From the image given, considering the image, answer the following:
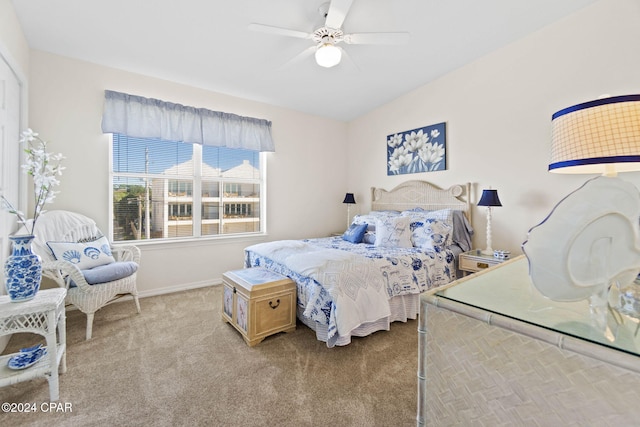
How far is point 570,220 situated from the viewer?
70cm

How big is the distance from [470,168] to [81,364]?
417cm

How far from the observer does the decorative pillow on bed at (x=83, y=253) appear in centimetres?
247

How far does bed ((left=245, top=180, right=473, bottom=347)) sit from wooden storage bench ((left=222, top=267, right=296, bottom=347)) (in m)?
0.13

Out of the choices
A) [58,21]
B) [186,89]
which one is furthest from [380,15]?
[58,21]

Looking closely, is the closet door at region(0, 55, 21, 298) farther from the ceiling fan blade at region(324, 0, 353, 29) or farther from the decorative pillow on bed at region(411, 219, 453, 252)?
the decorative pillow on bed at region(411, 219, 453, 252)

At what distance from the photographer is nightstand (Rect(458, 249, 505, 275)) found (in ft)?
9.47

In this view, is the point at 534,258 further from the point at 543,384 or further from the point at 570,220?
the point at 543,384

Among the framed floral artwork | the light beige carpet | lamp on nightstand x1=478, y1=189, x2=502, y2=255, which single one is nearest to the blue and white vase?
the light beige carpet

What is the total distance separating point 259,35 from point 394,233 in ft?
8.17

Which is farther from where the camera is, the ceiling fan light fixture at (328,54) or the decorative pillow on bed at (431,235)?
the decorative pillow on bed at (431,235)

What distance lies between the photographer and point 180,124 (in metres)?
3.53

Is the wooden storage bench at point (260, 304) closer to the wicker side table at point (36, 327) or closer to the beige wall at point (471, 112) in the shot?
the wicker side table at point (36, 327)

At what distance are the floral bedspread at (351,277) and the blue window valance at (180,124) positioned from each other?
175 centimetres

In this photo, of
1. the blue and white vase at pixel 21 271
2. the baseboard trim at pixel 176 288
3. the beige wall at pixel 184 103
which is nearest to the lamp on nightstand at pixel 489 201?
the beige wall at pixel 184 103
